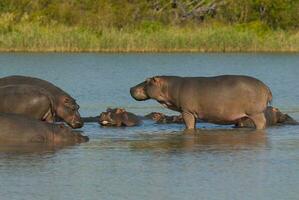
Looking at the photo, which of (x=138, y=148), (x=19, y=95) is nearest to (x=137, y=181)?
(x=138, y=148)

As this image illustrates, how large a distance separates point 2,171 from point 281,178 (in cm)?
266

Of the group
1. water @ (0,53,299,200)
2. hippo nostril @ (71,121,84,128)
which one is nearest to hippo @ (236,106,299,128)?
water @ (0,53,299,200)

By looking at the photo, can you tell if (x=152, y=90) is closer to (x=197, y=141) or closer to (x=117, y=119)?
(x=117, y=119)

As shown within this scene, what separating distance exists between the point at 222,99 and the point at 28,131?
3015 millimetres

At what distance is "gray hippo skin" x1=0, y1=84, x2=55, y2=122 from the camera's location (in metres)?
13.5

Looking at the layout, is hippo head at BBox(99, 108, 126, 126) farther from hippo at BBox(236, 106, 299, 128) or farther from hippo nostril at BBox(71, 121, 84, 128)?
hippo at BBox(236, 106, 299, 128)

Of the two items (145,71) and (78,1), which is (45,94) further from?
(78,1)

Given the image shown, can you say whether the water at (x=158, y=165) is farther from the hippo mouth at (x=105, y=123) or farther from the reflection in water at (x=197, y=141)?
the hippo mouth at (x=105, y=123)

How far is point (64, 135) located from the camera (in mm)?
13031

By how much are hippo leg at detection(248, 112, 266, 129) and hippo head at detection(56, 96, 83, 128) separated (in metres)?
2.31

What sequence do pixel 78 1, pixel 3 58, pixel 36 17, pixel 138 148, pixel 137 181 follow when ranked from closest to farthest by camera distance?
A: 1. pixel 137 181
2. pixel 138 148
3. pixel 3 58
4. pixel 36 17
5. pixel 78 1

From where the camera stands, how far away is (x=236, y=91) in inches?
575

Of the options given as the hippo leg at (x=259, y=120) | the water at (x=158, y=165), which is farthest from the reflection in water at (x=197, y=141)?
the hippo leg at (x=259, y=120)

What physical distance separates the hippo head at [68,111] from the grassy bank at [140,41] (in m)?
21.0
